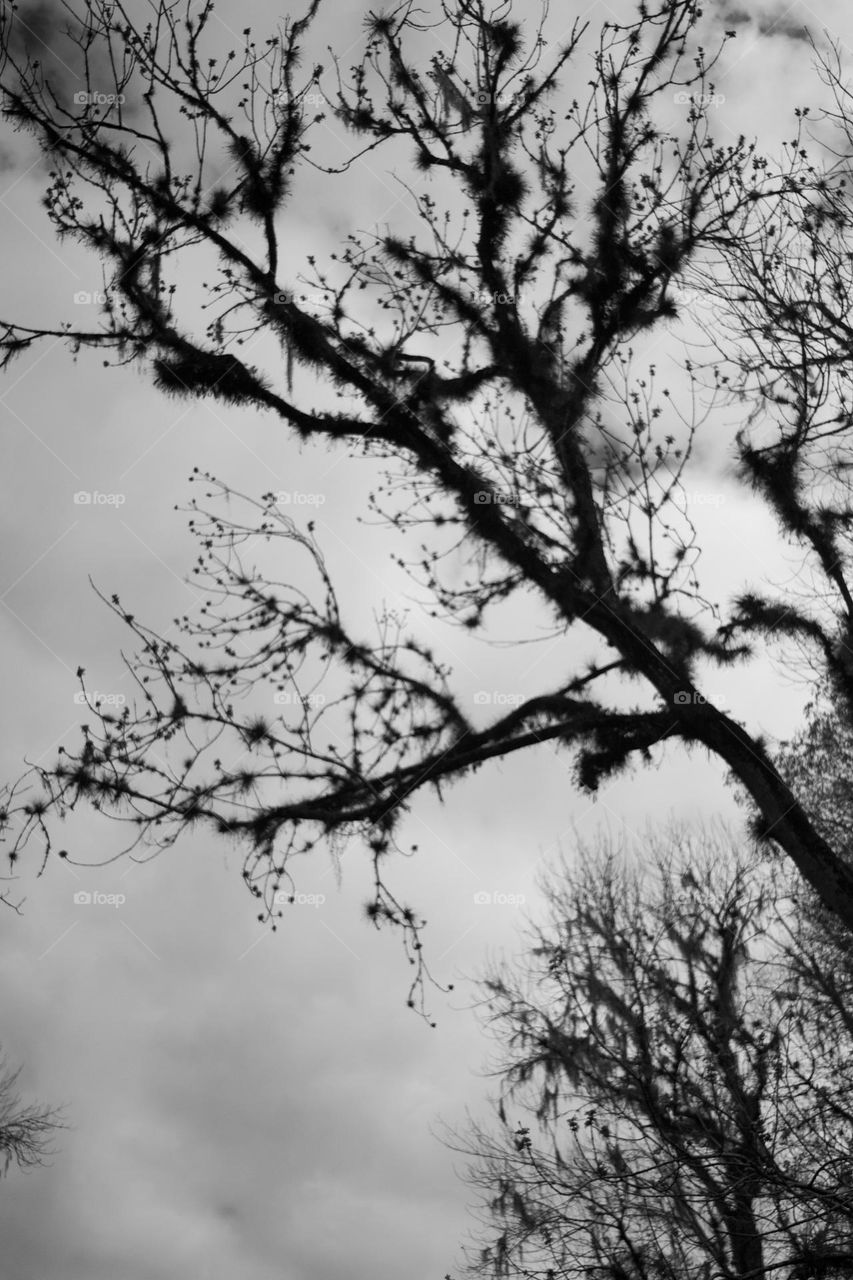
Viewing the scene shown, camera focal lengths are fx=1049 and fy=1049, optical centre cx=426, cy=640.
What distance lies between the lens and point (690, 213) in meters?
7.66

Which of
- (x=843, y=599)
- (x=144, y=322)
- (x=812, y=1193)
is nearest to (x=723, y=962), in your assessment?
(x=843, y=599)

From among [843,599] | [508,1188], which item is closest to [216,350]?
[843,599]

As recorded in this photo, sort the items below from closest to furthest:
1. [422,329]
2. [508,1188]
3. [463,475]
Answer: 1. [463,475]
2. [422,329]
3. [508,1188]

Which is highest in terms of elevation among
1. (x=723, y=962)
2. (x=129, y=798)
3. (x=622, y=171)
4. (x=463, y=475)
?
(x=622, y=171)

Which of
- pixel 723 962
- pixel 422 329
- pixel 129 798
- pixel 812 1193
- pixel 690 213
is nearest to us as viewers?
pixel 812 1193

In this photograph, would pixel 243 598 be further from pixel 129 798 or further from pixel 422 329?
pixel 422 329

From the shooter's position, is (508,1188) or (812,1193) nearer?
(812,1193)

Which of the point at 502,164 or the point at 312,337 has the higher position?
the point at 502,164

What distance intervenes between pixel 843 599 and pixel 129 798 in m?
5.07

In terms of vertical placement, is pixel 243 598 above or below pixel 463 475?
below

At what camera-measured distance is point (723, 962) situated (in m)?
12.6

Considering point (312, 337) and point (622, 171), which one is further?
point (622, 171)

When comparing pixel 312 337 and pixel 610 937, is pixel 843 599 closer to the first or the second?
pixel 312 337

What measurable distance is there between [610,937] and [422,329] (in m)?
8.27
